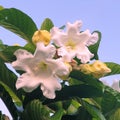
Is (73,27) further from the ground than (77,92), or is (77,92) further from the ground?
(73,27)

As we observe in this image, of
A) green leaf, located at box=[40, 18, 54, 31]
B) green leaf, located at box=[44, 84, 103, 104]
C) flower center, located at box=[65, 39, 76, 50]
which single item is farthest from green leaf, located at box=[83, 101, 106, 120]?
green leaf, located at box=[40, 18, 54, 31]

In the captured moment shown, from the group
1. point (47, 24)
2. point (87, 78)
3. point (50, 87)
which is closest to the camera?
point (50, 87)

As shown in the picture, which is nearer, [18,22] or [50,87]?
[50,87]

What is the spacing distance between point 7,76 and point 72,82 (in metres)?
0.18

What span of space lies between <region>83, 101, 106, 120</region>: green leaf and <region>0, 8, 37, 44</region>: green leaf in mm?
233

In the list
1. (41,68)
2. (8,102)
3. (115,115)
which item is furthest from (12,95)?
(115,115)

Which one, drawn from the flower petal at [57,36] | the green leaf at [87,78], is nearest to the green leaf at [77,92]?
the green leaf at [87,78]

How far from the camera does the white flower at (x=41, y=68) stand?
2.66 ft

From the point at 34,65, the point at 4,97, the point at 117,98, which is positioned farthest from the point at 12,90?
the point at 117,98

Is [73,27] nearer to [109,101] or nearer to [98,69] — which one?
[98,69]

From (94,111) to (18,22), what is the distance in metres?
0.29

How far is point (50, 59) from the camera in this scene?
0.83 metres

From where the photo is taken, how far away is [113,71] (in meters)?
1.03

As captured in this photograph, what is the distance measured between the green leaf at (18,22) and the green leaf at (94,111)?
0.23 metres
